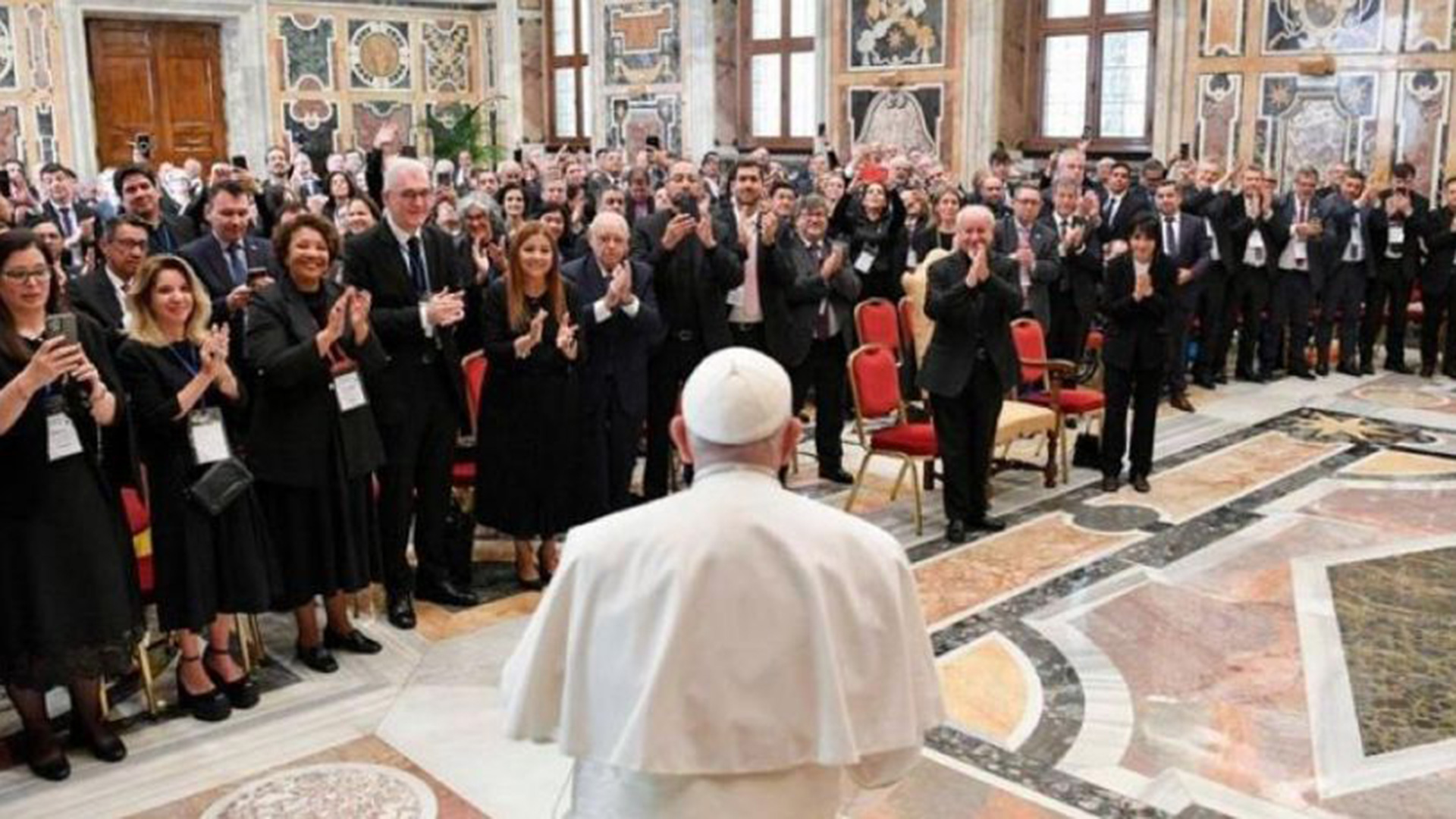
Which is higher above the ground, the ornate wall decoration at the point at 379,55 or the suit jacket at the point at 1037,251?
the ornate wall decoration at the point at 379,55

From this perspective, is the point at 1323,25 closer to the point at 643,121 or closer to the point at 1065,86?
the point at 1065,86

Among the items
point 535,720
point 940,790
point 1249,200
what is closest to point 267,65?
point 1249,200

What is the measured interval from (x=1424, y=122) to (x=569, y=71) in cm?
1084

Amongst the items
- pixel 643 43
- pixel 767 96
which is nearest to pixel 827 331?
pixel 767 96

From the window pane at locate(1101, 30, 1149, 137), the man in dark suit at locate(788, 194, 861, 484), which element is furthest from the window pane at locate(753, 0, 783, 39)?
the man in dark suit at locate(788, 194, 861, 484)

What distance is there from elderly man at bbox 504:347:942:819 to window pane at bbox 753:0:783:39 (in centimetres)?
1441

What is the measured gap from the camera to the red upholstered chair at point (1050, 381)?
7.60 m

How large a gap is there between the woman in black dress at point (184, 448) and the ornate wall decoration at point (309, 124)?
1295 cm


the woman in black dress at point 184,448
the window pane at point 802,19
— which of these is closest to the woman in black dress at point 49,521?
the woman in black dress at point 184,448

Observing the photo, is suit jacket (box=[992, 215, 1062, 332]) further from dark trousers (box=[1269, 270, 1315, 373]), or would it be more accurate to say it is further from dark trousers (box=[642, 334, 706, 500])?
dark trousers (box=[1269, 270, 1315, 373])

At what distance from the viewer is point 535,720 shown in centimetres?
238

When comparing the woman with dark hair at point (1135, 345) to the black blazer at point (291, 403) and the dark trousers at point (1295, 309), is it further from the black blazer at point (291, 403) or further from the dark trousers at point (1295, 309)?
the black blazer at point (291, 403)

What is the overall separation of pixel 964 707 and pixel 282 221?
2934 mm

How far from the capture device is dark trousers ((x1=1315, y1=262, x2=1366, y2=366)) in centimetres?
1059
